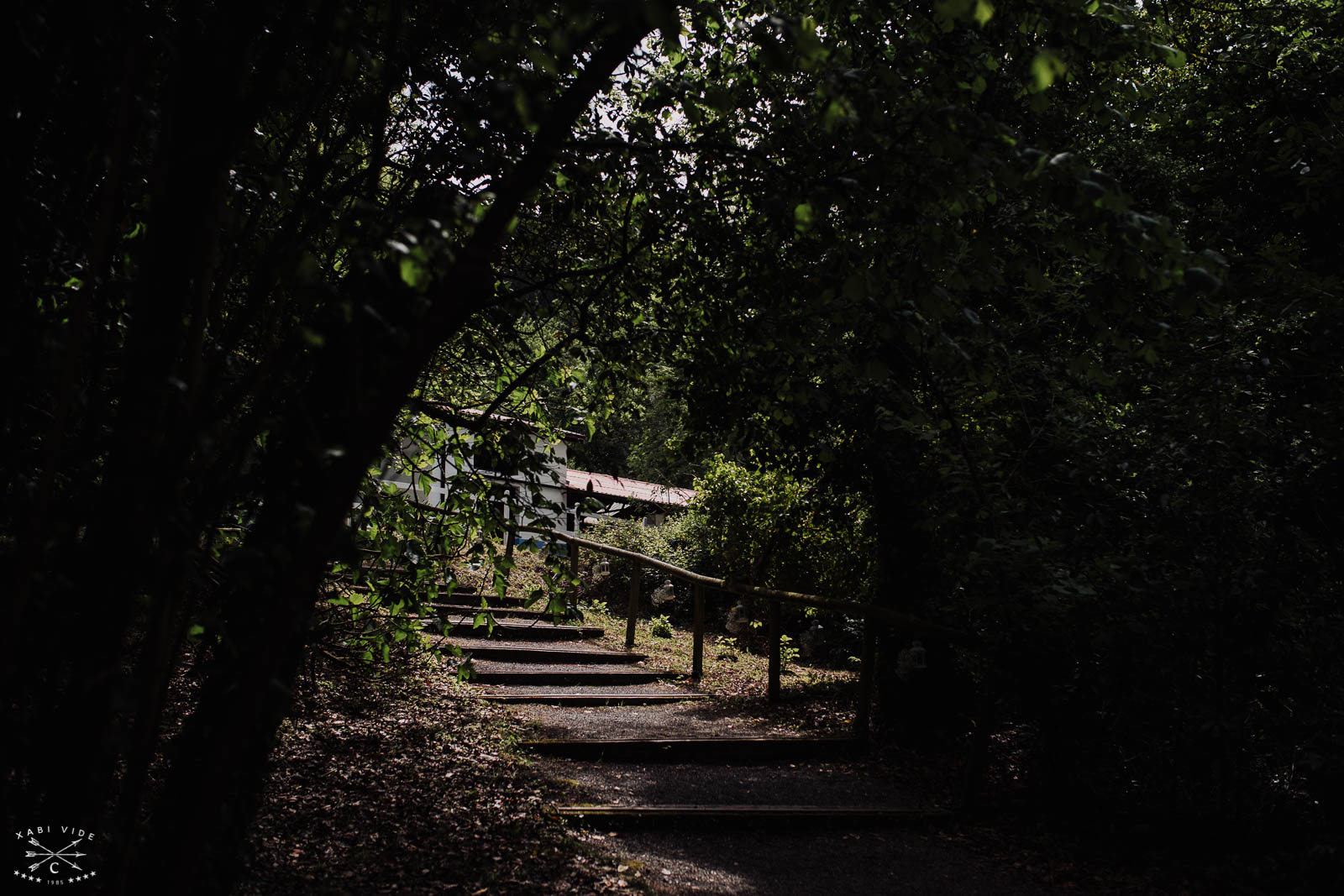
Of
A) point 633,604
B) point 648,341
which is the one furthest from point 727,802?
point 633,604

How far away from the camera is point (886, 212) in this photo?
99.8 inches

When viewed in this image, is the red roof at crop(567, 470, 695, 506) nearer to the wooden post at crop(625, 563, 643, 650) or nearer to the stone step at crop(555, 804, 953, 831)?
the wooden post at crop(625, 563, 643, 650)

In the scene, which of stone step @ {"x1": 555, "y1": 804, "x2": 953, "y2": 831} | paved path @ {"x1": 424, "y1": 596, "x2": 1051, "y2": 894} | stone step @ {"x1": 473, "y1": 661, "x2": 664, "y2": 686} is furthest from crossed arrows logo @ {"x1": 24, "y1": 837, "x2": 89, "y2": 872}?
stone step @ {"x1": 473, "y1": 661, "x2": 664, "y2": 686}


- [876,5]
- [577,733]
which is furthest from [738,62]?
[577,733]

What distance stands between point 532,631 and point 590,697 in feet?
6.57

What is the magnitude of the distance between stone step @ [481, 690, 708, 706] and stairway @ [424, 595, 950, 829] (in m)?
0.01

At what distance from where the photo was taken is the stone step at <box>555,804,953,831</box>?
4434mm

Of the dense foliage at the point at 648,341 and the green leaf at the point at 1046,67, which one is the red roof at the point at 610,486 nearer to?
the dense foliage at the point at 648,341

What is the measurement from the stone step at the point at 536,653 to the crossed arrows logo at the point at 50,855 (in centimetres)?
582

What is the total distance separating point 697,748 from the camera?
583 centimetres

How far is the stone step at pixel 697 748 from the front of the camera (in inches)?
219

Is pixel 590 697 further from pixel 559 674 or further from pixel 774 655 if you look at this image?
pixel 774 655

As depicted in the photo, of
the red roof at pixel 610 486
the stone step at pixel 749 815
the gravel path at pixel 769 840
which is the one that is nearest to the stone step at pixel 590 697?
the gravel path at pixel 769 840

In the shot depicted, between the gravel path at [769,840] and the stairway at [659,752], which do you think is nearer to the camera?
the gravel path at [769,840]
